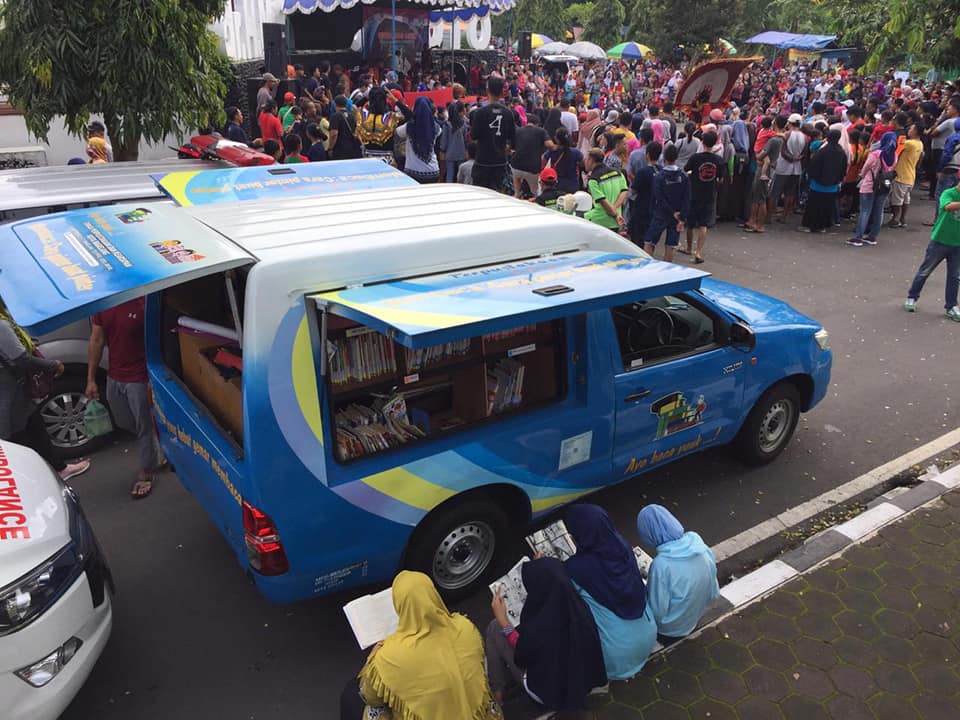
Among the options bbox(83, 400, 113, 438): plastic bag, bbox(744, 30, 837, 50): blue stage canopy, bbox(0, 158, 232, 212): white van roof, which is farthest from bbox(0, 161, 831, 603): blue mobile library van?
bbox(744, 30, 837, 50): blue stage canopy

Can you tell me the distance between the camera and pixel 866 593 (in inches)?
175

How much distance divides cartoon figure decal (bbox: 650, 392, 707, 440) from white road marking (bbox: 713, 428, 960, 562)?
822 mm

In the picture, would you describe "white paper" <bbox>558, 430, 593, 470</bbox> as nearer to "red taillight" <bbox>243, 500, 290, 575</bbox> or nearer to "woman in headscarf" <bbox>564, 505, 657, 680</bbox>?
"woman in headscarf" <bbox>564, 505, 657, 680</bbox>

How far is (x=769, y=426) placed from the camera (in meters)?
5.87

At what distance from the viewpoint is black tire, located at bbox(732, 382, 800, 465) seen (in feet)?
18.5

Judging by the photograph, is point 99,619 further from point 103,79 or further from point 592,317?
point 103,79

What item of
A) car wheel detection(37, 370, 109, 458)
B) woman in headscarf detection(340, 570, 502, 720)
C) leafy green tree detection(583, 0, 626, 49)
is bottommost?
car wheel detection(37, 370, 109, 458)

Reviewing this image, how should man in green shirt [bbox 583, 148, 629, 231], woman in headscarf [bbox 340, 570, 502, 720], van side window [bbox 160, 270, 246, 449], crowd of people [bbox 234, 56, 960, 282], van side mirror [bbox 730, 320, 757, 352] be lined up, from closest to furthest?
1. woman in headscarf [bbox 340, 570, 502, 720]
2. van side window [bbox 160, 270, 246, 449]
3. van side mirror [bbox 730, 320, 757, 352]
4. man in green shirt [bbox 583, 148, 629, 231]
5. crowd of people [bbox 234, 56, 960, 282]

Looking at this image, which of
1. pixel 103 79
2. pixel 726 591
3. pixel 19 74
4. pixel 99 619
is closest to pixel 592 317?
pixel 726 591

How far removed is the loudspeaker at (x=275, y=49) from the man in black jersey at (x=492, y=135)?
12798mm

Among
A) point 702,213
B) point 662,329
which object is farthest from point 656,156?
point 662,329

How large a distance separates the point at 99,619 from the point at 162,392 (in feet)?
4.59

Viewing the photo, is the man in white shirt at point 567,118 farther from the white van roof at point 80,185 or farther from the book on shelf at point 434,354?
the book on shelf at point 434,354

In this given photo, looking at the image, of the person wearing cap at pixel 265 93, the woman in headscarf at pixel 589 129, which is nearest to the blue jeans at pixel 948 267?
the woman in headscarf at pixel 589 129
